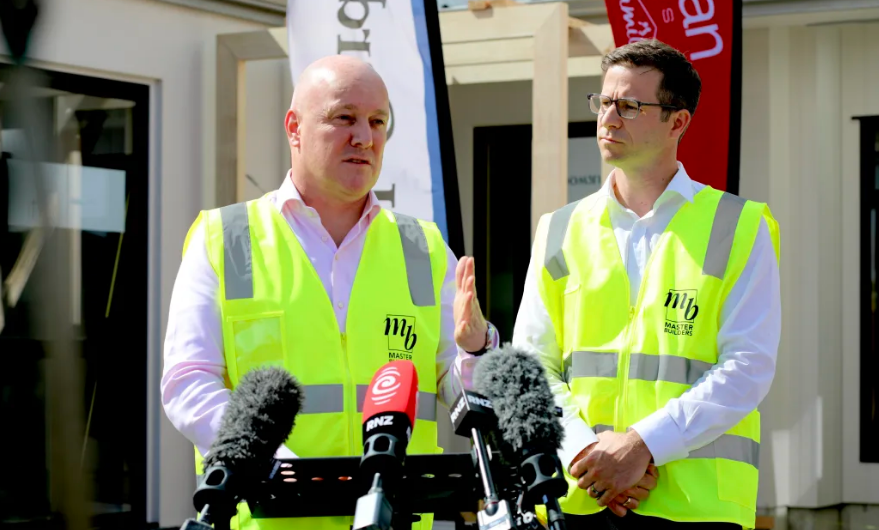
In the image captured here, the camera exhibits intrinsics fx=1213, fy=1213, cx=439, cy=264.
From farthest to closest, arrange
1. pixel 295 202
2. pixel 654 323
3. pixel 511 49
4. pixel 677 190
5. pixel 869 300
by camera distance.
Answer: pixel 869 300 → pixel 511 49 → pixel 677 190 → pixel 654 323 → pixel 295 202

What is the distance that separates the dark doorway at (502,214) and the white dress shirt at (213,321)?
6218 millimetres

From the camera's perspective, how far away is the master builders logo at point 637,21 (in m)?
5.86

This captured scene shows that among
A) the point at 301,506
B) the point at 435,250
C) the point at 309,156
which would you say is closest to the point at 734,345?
the point at 435,250

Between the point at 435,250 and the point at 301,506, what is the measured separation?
109cm

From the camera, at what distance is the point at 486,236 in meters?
9.14

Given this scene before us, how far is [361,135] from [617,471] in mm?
1021

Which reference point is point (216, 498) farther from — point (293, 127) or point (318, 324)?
point (293, 127)

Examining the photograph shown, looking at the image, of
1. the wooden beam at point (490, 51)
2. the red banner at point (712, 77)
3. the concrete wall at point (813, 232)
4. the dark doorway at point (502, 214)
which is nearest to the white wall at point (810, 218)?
the concrete wall at point (813, 232)

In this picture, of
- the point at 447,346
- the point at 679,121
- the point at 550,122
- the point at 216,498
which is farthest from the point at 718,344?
the point at 550,122

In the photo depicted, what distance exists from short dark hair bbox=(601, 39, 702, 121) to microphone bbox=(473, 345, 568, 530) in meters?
1.44

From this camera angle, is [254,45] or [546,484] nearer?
[546,484]

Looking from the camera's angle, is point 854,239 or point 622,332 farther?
point 854,239

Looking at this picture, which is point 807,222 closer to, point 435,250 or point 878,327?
point 878,327

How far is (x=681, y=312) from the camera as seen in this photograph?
9.89ft
